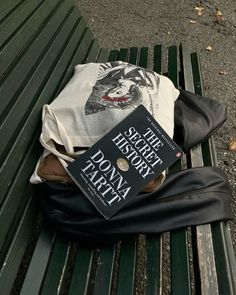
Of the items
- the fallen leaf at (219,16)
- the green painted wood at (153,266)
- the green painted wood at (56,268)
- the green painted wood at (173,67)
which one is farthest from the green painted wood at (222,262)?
the fallen leaf at (219,16)

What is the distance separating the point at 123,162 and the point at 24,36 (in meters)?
0.93

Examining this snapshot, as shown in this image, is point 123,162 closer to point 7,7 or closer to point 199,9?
point 7,7

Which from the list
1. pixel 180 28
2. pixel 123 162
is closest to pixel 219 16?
pixel 180 28

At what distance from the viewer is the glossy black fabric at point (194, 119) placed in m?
2.11

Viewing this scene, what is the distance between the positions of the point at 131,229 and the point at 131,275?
174 millimetres

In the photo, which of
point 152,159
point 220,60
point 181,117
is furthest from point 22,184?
point 220,60

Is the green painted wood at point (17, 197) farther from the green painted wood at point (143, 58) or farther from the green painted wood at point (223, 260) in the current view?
the green painted wood at point (143, 58)

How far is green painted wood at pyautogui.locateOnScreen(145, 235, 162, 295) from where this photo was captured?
1545mm

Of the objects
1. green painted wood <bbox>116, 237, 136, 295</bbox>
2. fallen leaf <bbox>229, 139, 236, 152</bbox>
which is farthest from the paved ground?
green painted wood <bbox>116, 237, 136, 295</bbox>

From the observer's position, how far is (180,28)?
4668 millimetres

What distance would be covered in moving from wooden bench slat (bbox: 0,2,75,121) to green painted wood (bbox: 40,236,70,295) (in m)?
0.60

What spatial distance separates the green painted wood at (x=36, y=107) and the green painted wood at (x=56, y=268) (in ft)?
1.05

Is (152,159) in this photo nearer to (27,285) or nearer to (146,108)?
(146,108)

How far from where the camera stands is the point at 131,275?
63.5 inches
